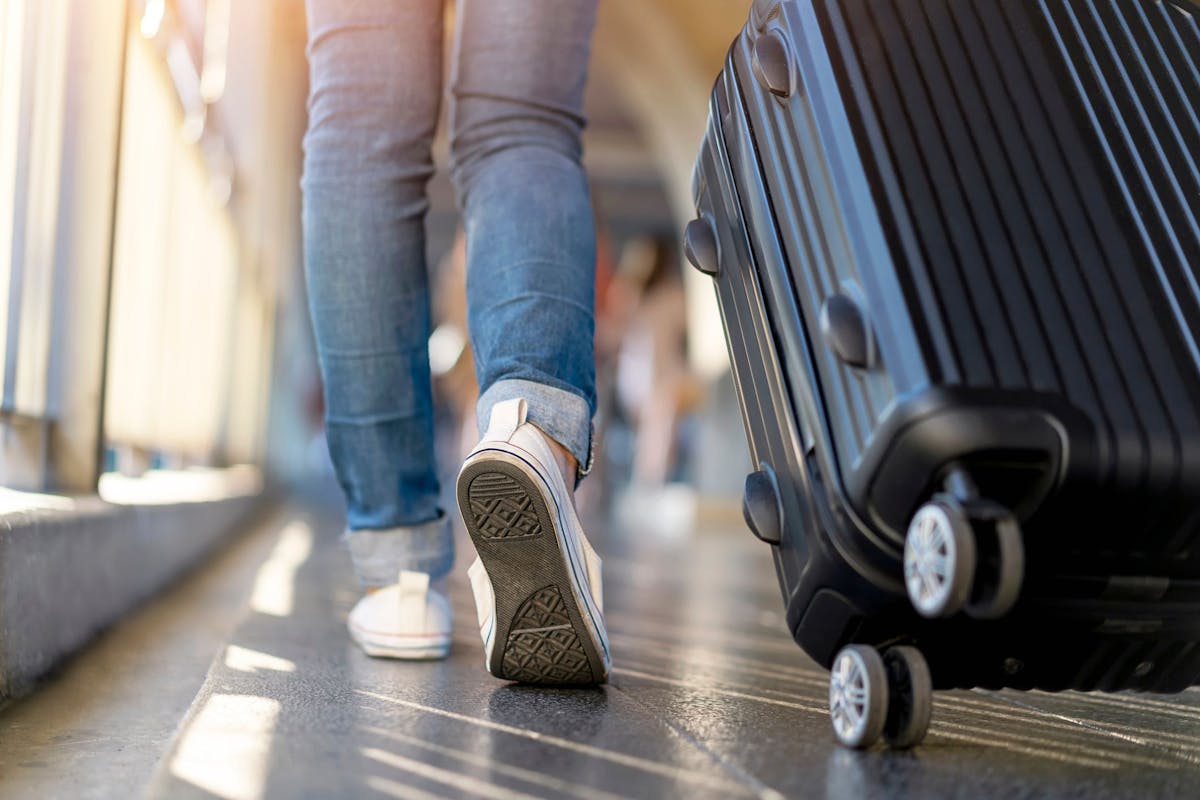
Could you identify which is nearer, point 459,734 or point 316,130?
point 459,734

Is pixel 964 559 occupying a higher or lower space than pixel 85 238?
lower

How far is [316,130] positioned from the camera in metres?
1.36

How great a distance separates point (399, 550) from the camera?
4.57 ft

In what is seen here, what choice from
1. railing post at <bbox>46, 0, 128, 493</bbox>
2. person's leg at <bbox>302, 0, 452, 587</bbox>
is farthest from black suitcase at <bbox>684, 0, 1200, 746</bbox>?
railing post at <bbox>46, 0, 128, 493</bbox>

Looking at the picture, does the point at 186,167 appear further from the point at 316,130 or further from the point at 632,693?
the point at 632,693

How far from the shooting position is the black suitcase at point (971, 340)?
0.86m

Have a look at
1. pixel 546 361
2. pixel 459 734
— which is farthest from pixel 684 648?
pixel 459 734

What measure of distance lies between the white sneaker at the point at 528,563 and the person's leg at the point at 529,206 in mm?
58

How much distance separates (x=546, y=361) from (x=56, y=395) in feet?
3.19

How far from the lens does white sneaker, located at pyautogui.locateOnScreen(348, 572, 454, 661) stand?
1374mm

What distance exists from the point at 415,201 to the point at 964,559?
2.63ft

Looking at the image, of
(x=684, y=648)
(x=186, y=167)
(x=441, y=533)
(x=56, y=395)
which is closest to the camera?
(x=441, y=533)

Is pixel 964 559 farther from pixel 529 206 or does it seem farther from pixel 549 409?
pixel 529 206

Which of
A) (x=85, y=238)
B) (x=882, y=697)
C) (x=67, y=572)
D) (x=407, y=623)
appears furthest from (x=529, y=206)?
(x=85, y=238)
